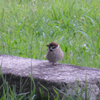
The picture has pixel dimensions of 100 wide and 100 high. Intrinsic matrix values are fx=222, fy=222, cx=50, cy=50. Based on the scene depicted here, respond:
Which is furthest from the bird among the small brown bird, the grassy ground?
the grassy ground

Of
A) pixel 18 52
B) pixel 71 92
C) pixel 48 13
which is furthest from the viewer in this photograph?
pixel 48 13

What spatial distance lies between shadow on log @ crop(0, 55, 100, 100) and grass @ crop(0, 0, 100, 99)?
111 centimetres

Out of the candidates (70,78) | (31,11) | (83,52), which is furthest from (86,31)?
(70,78)

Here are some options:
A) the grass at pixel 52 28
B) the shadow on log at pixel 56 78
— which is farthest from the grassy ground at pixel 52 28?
the shadow on log at pixel 56 78

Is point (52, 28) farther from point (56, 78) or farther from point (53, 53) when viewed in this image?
point (56, 78)

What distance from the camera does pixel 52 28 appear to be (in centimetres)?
591

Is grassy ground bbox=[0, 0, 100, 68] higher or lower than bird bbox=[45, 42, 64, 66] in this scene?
higher

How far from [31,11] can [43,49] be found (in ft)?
6.86

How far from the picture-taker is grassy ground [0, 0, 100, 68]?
4.83 meters

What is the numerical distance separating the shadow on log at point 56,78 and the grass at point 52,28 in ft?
3.63

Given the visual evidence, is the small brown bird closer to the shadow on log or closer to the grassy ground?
the shadow on log

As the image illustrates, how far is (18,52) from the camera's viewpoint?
15.9 ft

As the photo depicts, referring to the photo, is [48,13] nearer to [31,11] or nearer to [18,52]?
[31,11]

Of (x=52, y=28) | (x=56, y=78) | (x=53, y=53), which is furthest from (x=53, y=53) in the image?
(x=52, y=28)
